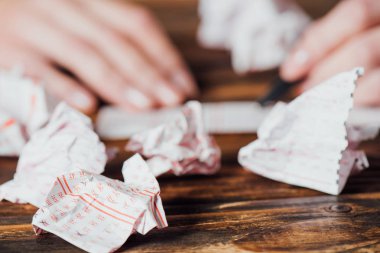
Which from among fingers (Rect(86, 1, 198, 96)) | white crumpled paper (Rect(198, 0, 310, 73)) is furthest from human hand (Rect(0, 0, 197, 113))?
white crumpled paper (Rect(198, 0, 310, 73))

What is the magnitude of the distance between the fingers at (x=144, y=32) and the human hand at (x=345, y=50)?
234 millimetres

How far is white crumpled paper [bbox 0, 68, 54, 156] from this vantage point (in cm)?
74

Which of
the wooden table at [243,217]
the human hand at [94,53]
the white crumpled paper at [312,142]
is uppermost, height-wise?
the human hand at [94,53]

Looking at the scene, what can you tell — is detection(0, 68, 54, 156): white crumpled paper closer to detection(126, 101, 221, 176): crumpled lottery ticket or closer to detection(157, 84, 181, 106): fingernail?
detection(126, 101, 221, 176): crumpled lottery ticket

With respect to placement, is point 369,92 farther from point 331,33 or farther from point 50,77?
point 50,77

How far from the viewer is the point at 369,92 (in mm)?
938

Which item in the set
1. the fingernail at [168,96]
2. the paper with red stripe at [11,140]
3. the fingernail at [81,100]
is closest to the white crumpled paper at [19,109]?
the paper with red stripe at [11,140]

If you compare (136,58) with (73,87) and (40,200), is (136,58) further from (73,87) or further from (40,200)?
(40,200)

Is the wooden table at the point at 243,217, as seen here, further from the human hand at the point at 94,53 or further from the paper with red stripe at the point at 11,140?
the human hand at the point at 94,53

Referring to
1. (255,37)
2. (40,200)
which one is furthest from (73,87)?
(40,200)

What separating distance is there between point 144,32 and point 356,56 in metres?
0.49

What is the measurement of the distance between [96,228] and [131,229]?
1.4 inches

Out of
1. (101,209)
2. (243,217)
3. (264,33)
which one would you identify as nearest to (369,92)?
(264,33)

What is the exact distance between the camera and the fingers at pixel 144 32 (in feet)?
3.88
